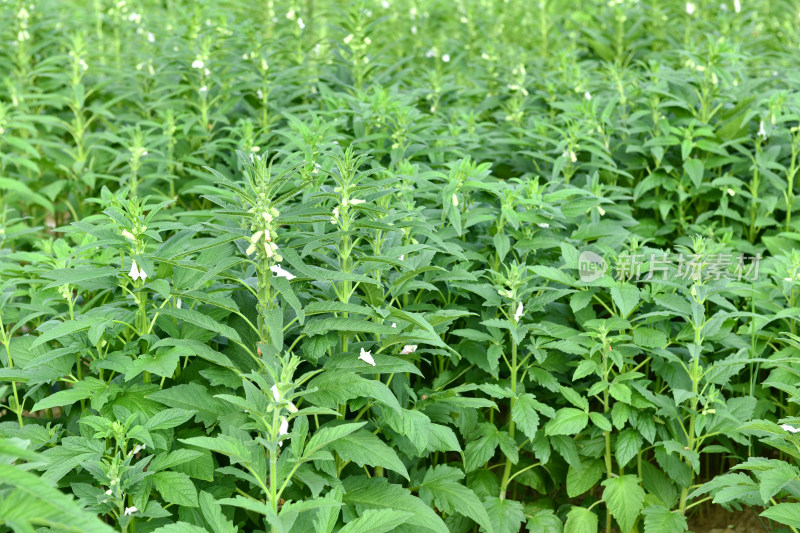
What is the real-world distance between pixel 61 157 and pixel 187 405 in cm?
310

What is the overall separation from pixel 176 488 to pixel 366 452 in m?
0.69

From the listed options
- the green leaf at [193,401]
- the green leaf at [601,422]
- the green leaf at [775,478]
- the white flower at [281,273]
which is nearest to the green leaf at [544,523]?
the green leaf at [601,422]

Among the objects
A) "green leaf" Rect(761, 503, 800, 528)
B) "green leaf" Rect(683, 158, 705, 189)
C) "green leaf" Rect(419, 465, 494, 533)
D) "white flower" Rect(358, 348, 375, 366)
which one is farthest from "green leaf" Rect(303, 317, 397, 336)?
"green leaf" Rect(683, 158, 705, 189)

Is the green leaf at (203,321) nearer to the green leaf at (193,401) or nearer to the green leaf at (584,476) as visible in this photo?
the green leaf at (193,401)

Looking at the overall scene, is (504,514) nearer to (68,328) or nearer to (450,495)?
(450,495)

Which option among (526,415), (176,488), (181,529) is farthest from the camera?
(526,415)

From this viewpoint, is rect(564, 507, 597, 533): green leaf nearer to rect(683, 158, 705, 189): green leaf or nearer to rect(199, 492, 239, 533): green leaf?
rect(199, 492, 239, 533): green leaf

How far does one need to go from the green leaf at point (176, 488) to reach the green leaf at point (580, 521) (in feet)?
5.57

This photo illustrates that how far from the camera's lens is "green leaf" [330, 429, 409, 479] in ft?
9.53

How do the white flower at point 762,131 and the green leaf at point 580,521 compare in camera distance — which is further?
the white flower at point 762,131

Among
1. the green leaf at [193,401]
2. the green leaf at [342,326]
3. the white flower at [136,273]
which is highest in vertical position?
the white flower at [136,273]

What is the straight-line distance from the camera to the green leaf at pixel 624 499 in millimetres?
3479

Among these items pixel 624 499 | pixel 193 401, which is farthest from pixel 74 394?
pixel 624 499

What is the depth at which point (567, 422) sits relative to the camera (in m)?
3.54
